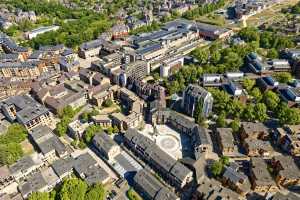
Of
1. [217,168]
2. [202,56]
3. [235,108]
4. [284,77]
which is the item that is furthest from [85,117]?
[284,77]

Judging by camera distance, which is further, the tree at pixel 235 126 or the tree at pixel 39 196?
the tree at pixel 235 126

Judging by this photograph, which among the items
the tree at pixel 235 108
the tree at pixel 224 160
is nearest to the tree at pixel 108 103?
the tree at pixel 235 108

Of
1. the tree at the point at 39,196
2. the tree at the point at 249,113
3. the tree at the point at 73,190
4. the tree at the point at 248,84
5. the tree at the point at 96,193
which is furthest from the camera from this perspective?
the tree at the point at 248,84

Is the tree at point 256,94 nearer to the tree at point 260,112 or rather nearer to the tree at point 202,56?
the tree at point 260,112

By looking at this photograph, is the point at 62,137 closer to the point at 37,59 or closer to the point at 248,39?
the point at 37,59

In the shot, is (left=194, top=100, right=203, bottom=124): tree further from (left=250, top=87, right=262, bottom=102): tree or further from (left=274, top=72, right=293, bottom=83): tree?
(left=274, top=72, right=293, bottom=83): tree

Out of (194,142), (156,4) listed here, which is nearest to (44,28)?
(156,4)

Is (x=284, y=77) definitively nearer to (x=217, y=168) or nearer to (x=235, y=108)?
(x=235, y=108)

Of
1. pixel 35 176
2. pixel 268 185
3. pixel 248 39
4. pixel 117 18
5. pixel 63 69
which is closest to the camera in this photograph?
pixel 268 185
